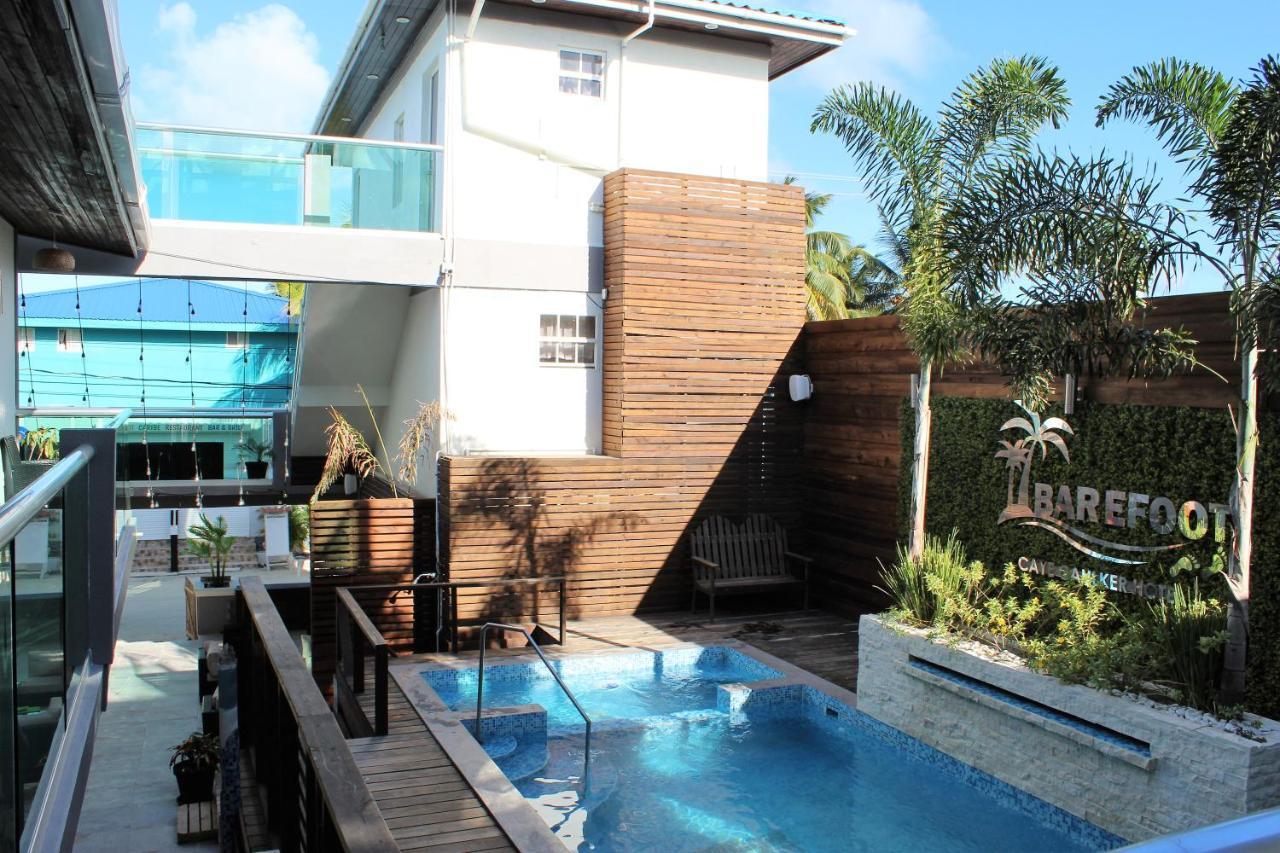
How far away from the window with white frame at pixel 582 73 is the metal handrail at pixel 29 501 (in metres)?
10.4

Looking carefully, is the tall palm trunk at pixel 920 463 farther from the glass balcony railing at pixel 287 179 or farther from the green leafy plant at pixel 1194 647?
the glass balcony railing at pixel 287 179

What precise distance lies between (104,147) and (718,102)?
875 centimetres

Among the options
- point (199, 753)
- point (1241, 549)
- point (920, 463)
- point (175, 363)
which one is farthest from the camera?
point (175, 363)

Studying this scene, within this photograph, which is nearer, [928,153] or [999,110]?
[999,110]

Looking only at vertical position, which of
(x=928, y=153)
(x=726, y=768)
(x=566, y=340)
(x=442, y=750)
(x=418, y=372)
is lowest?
(x=726, y=768)

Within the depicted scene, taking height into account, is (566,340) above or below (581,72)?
below

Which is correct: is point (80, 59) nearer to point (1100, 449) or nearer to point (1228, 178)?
point (1228, 178)

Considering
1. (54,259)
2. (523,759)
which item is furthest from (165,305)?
(523,759)

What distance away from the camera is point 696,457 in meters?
12.9

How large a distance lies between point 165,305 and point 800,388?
13.4 metres

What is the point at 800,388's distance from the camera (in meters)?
13.0

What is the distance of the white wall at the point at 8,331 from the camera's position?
950 cm

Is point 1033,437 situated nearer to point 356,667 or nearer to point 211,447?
point 356,667

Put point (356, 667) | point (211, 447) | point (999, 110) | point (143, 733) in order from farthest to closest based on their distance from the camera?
1. point (211, 447)
2. point (143, 733)
3. point (999, 110)
4. point (356, 667)
